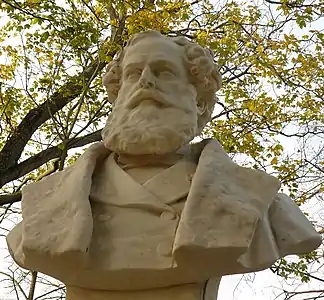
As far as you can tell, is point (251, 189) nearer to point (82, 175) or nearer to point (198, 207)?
point (198, 207)

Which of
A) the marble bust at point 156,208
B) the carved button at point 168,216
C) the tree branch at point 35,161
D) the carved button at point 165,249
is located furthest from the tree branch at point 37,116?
the carved button at point 165,249

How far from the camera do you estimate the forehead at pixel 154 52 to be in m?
2.33

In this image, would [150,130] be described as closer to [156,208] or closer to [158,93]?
[158,93]

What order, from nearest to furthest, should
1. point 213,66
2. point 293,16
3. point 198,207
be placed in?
1. point 198,207
2. point 213,66
3. point 293,16

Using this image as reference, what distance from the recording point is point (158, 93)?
2236 millimetres

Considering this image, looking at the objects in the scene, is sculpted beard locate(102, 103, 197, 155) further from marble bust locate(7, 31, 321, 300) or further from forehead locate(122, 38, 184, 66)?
forehead locate(122, 38, 184, 66)

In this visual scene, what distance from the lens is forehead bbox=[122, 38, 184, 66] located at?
2.33 m

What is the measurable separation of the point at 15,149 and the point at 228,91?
1.91 m

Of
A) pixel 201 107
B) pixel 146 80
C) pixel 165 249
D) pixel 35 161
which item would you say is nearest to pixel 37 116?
pixel 35 161

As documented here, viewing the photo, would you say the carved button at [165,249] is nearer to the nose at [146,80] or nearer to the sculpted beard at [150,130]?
the sculpted beard at [150,130]

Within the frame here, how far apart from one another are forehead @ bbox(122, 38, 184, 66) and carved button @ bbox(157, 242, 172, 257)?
2.40 feet

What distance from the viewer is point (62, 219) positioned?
6.61 feet

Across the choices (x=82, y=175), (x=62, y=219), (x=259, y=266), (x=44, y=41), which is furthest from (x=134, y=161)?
(x=44, y=41)

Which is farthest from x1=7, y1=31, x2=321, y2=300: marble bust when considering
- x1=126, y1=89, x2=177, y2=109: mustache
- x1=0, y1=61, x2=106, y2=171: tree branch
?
x1=0, y1=61, x2=106, y2=171: tree branch
